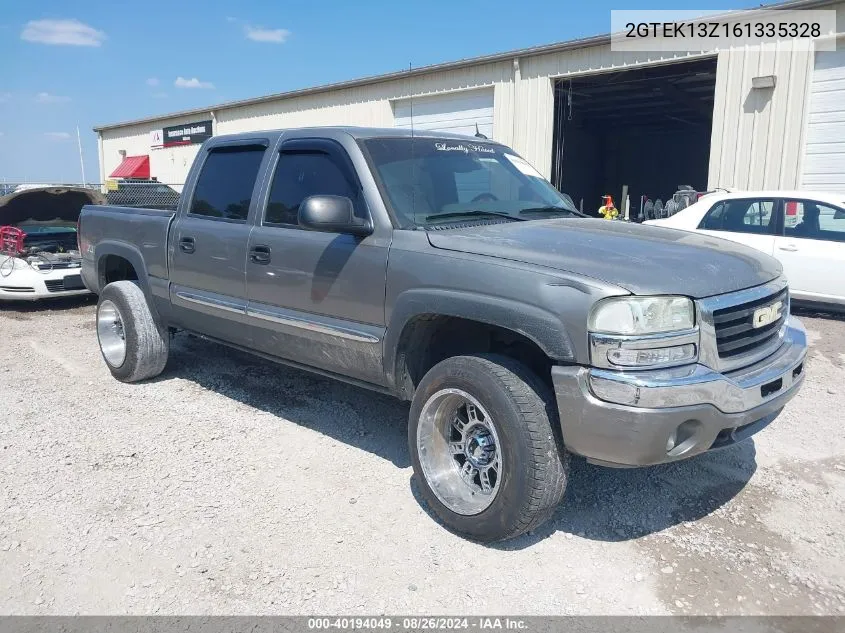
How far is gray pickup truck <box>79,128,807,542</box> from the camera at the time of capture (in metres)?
2.83

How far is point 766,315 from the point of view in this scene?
3.29m

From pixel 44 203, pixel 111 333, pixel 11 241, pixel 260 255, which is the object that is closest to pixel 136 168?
pixel 44 203

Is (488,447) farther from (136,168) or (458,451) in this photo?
(136,168)

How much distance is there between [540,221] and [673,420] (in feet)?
5.13

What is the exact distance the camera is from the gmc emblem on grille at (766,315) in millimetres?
3201

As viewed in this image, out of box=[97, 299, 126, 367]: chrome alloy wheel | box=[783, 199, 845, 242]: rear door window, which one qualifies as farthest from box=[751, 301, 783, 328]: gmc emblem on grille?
box=[783, 199, 845, 242]: rear door window

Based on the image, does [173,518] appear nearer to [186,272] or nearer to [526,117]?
[186,272]

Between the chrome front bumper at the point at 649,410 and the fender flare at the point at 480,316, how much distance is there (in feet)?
0.42

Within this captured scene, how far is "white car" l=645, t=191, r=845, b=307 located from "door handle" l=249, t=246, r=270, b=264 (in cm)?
542

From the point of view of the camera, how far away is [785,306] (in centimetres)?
363

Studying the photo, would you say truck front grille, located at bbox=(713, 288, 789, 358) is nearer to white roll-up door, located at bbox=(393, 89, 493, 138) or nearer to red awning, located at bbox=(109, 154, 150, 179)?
white roll-up door, located at bbox=(393, 89, 493, 138)

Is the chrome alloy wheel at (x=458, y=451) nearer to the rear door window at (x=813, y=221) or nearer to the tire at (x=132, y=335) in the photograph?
the tire at (x=132, y=335)

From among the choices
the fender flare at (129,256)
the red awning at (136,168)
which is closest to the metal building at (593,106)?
the red awning at (136,168)

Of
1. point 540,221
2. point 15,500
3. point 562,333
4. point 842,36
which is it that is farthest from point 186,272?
point 842,36
